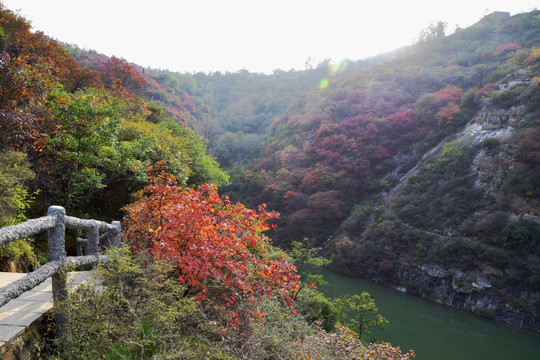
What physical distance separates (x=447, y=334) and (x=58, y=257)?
39.7ft

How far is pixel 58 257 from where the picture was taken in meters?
2.38

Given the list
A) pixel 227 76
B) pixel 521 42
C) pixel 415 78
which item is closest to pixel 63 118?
pixel 415 78

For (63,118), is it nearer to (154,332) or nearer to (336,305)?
(154,332)

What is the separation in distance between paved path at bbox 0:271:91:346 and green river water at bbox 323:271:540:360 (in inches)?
383

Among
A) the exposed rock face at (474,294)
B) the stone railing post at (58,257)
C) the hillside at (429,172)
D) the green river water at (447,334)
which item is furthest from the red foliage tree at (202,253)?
the hillside at (429,172)

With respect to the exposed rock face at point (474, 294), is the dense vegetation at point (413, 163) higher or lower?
higher

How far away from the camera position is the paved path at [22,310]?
7.00ft

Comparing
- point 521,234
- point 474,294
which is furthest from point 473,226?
point 474,294

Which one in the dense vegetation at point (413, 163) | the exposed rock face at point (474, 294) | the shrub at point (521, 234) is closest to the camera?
the exposed rock face at point (474, 294)

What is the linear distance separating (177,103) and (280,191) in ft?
60.4

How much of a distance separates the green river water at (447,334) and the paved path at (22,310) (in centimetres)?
974

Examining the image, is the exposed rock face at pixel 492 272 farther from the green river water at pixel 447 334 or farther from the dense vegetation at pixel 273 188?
the green river water at pixel 447 334

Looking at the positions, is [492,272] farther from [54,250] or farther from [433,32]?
[433,32]

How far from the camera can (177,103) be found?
108 feet
